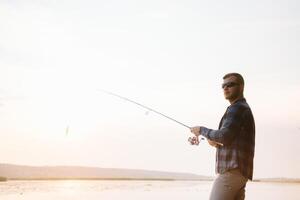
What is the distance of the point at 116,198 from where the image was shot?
56.7 feet

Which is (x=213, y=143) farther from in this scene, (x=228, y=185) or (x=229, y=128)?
(x=228, y=185)

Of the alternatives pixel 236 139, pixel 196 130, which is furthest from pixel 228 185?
pixel 196 130

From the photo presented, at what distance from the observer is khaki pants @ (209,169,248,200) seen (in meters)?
4.41

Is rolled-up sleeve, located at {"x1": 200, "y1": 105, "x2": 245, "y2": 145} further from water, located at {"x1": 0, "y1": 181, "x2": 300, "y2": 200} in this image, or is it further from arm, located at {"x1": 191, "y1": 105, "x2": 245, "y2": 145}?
water, located at {"x1": 0, "y1": 181, "x2": 300, "y2": 200}

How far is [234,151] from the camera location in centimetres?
441

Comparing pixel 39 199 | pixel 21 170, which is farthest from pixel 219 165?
pixel 21 170

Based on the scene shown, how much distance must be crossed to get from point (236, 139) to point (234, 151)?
0.35 ft

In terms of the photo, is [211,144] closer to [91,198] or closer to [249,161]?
[249,161]

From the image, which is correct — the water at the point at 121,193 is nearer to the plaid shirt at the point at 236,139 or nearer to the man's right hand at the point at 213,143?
the man's right hand at the point at 213,143

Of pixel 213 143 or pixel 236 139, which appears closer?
pixel 236 139

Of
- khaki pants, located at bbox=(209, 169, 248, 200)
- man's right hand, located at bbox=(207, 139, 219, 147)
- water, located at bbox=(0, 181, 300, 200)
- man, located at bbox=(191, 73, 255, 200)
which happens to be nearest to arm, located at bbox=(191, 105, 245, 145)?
man, located at bbox=(191, 73, 255, 200)

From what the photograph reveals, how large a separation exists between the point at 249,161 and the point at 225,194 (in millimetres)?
353

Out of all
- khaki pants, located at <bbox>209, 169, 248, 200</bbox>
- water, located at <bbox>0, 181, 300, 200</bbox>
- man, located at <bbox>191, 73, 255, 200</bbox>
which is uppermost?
man, located at <bbox>191, 73, 255, 200</bbox>

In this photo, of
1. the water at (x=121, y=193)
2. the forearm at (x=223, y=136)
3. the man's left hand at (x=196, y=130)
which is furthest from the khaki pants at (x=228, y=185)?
the water at (x=121, y=193)
